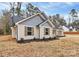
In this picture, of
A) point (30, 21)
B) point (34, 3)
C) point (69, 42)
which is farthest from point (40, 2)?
point (69, 42)

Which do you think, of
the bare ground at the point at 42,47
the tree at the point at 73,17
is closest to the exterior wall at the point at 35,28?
the bare ground at the point at 42,47

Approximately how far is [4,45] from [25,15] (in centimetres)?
70

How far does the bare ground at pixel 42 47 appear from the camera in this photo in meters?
4.51

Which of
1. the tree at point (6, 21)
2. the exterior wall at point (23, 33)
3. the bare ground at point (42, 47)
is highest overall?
the tree at point (6, 21)

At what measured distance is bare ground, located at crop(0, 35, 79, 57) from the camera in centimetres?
451

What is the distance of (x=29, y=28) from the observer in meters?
4.75

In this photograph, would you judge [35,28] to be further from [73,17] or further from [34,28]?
[73,17]

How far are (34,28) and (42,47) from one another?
42 cm

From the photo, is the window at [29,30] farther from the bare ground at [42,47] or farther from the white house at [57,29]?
the white house at [57,29]

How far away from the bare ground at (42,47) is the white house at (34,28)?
130 millimetres

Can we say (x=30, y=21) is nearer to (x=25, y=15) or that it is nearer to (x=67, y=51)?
(x=25, y=15)

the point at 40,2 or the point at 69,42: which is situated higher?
the point at 40,2

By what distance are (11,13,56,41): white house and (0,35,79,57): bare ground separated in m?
0.13

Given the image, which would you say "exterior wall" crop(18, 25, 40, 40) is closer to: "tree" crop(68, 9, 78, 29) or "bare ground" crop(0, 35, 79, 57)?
"bare ground" crop(0, 35, 79, 57)
